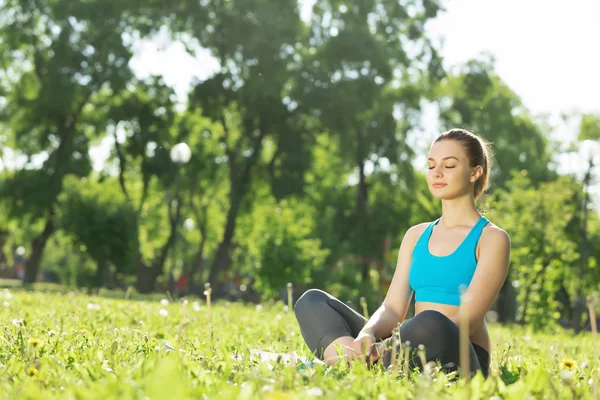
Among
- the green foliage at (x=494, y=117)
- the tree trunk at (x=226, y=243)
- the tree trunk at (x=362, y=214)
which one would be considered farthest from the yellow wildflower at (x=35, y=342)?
the tree trunk at (x=362, y=214)

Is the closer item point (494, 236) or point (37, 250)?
point (494, 236)

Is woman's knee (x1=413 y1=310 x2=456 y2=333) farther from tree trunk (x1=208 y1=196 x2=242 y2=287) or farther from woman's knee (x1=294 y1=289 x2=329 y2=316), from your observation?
tree trunk (x1=208 y1=196 x2=242 y2=287)

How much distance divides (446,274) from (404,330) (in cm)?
59

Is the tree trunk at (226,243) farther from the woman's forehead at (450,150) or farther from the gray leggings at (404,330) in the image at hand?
the woman's forehead at (450,150)

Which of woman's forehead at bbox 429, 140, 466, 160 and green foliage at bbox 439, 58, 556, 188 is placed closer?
woman's forehead at bbox 429, 140, 466, 160

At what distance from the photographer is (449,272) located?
4.23 m

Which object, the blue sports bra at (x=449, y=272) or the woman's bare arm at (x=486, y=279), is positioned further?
the blue sports bra at (x=449, y=272)

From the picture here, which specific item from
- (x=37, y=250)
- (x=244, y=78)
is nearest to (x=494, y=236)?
(x=244, y=78)

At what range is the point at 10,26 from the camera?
96.9 feet

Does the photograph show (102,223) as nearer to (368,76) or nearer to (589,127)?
(368,76)

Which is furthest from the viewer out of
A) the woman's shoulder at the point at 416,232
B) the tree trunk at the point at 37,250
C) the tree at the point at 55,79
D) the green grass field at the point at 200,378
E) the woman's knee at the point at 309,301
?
the tree trunk at the point at 37,250

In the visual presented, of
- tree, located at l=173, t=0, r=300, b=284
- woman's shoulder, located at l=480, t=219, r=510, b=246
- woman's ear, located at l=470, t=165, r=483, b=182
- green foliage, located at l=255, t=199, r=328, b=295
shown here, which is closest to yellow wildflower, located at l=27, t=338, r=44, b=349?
woman's shoulder, located at l=480, t=219, r=510, b=246

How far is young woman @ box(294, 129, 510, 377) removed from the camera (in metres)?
4.01

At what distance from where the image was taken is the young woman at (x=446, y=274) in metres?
4.01
